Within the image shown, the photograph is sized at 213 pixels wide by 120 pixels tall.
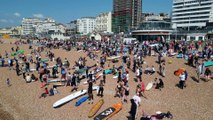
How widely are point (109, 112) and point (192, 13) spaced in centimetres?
9874

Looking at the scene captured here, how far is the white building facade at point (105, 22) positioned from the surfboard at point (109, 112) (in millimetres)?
140421

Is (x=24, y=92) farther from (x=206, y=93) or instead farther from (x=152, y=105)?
(x=206, y=93)

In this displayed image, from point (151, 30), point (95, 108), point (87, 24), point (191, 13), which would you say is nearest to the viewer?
point (95, 108)

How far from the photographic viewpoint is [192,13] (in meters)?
101

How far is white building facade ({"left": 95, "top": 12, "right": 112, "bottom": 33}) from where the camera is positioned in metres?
155

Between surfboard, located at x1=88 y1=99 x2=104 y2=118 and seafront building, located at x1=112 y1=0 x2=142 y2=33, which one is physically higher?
seafront building, located at x1=112 y1=0 x2=142 y2=33

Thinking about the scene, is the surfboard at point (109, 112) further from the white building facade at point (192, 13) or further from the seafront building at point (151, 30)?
the white building facade at point (192, 13)

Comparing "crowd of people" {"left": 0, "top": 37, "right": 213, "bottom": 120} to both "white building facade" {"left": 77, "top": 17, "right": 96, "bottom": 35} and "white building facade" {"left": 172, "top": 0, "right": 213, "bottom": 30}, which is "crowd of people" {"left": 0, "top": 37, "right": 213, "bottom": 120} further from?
"white building facade" {"left": 77, "top": 17, "right": 96, "bottom": 35}

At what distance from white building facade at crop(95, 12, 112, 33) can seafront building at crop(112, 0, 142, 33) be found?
6741mm

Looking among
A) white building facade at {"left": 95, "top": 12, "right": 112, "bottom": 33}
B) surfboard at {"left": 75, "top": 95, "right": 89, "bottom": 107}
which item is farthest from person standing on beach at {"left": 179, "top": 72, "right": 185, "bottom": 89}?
white building facade at {"left": 95, "top": 12, "right": 112, "bottom": 33}

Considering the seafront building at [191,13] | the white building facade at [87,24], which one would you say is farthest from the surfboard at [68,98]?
the white building facade at [87,24]

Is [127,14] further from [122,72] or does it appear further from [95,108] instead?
[95,108]

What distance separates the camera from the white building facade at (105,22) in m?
155

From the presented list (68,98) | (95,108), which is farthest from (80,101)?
(95,108)
